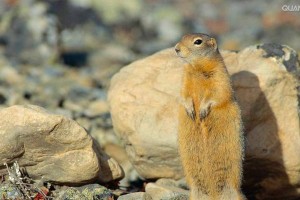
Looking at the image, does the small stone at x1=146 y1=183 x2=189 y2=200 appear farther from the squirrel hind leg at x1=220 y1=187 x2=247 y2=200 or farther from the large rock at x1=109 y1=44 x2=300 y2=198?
the large rock at x1=109 y1=44 x2=300 y2=198

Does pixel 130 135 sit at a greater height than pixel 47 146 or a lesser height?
greater

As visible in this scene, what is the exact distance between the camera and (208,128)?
9.02 meters

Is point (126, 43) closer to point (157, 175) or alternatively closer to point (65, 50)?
point (65, 50)

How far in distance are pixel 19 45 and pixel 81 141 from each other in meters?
11.2

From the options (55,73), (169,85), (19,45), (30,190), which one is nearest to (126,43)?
(19,45)

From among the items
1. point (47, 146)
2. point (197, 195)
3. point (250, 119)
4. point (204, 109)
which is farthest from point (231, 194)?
point (47, 146)

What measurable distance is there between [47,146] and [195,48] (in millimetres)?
2374

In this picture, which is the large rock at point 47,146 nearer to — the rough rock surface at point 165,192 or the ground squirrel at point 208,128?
the rough rock surface at point 165,192

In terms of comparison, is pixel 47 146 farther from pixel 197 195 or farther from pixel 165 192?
pixel 197 195

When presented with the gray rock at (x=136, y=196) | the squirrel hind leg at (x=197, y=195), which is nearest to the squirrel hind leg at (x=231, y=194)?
A: the squirrel hind leg at (x=197, y=195)

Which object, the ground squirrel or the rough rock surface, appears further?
the rough rock surface

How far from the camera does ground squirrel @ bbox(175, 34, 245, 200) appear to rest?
8.96 meters

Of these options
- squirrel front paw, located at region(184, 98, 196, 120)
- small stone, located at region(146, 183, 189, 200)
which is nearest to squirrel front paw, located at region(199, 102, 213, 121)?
squirrel front paw, located at region(184, 98, 196, 120)

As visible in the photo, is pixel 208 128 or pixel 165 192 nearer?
pixel 208 128
